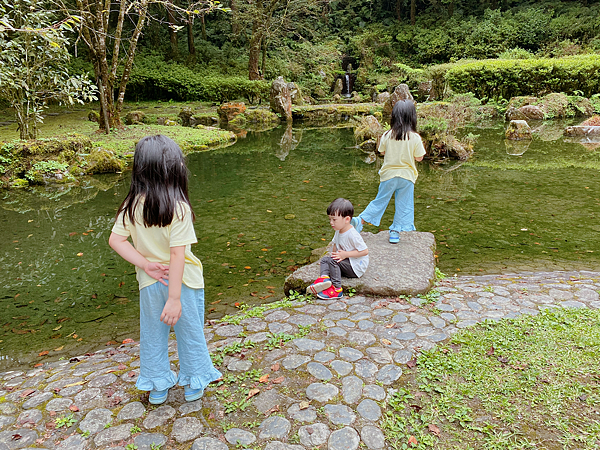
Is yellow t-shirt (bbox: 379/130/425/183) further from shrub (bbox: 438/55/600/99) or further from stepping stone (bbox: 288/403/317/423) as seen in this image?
shrub (bbox: 438/55/600/99)

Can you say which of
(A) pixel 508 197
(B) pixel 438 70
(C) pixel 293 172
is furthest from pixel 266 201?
(B) pixel 438 70

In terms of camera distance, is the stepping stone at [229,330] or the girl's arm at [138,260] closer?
the girl's arm at [138,260]

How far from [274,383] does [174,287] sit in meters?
1.04

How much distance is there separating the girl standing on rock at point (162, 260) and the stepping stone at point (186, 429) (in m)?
0.17

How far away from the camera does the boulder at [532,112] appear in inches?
698

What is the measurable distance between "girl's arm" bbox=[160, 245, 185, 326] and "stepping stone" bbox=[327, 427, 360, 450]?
1157 mm

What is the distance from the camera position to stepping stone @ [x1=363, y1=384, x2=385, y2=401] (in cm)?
275

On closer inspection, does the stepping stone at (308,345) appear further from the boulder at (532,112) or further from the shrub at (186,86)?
the shrub at (186,86)

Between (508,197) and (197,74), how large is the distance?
2087cm

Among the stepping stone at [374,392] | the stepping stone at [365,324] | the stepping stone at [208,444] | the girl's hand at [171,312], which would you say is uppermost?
the girl's hand at [171,312]

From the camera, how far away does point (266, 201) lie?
8.21 meters

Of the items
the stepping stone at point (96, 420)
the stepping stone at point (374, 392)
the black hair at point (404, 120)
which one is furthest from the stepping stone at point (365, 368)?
the black hair at point (404, 120)

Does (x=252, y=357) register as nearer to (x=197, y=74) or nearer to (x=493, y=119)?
(x=493, y=119)

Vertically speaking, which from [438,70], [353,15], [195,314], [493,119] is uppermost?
[353,15]
